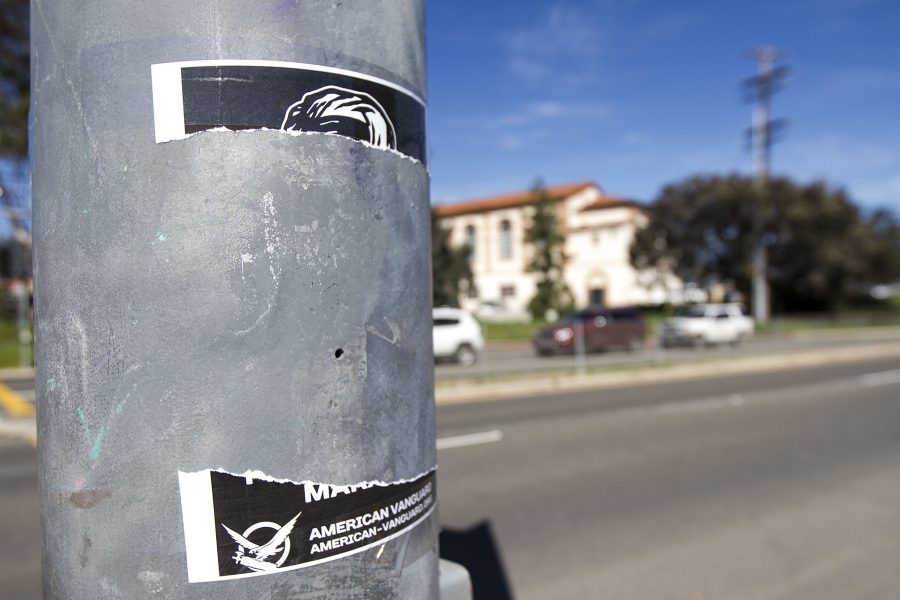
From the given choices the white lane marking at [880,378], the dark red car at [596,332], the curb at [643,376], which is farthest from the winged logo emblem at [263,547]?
the dark red car at [596,332]

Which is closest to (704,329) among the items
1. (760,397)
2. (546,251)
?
(760,397)

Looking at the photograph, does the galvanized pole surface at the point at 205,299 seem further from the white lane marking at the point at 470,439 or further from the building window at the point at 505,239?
the building window at the point at 505,239

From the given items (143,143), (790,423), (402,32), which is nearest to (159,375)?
(143,143)

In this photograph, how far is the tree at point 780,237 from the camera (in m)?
45.4

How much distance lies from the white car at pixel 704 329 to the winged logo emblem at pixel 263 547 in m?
29.4

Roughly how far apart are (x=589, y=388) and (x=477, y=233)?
57.4m

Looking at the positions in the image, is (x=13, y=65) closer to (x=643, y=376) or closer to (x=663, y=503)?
(x=643, y=376)

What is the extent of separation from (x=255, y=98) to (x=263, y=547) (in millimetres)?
649

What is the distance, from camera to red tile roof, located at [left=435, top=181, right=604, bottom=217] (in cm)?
6795

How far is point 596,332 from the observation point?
1022 inches

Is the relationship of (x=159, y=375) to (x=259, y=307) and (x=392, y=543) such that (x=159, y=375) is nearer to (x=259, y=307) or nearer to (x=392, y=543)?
(x=259, y=307)

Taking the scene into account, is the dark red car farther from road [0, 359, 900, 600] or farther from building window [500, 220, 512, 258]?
building window [500, 220, 512, 258]

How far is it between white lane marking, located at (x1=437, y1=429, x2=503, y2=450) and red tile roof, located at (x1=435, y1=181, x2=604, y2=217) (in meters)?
56.5

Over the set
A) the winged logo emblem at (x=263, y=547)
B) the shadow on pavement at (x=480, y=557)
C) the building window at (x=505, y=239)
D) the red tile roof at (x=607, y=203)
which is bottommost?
the shadow on pavement at (x=480, y=557)
